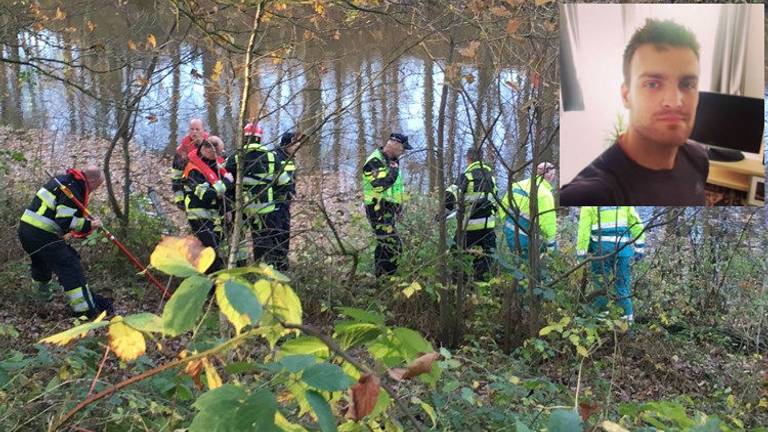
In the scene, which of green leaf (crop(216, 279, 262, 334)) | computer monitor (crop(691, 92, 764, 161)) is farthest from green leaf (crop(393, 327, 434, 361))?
computer monitor (crop(691, 92, 764, 161))

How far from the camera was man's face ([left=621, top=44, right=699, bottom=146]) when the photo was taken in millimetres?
3959

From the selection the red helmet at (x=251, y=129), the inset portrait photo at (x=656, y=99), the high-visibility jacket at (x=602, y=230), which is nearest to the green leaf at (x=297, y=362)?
the inset portrait photo at (x=656, y=99)

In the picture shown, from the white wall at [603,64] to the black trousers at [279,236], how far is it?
2.19m

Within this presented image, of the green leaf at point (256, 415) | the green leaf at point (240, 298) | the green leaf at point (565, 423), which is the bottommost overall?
the green leaf at point (565, 423)

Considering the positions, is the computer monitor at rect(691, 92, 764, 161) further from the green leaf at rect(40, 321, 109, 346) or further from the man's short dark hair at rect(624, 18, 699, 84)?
the green leaf at rect(40, 321, 109, 346)

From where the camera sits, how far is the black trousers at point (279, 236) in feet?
17.7

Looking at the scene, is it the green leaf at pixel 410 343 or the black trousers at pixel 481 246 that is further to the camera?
the black trousers at pixel 481 246

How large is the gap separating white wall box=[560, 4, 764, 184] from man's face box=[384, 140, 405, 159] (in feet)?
10.9

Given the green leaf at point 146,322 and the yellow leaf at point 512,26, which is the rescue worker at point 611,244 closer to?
the yellow leaf at point 512,26

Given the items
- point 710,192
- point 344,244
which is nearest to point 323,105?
point 344,244

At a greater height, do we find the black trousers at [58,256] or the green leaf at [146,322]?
the green leaf at [146,322]

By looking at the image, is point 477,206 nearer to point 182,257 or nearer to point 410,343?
point 410,343

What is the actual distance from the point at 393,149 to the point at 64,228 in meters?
3.14

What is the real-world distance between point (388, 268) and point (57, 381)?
397 cm
